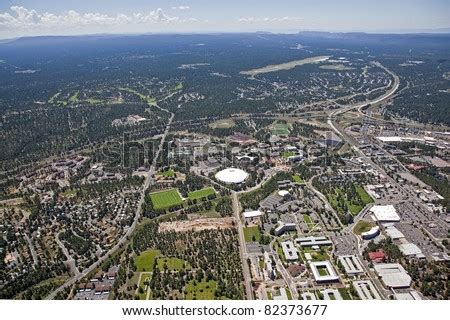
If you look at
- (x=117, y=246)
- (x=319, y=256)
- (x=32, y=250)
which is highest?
(x=319, y=256)

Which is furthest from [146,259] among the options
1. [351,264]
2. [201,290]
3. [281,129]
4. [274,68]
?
[274,68]

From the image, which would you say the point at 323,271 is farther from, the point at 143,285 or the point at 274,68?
the point at 274,68

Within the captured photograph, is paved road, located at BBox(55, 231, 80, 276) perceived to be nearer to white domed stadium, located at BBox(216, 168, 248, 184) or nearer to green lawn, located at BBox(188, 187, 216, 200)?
green lawn, located at BBox(188, 187, 216, 200)

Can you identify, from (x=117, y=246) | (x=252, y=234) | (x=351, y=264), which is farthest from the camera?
(x=252, y=234)

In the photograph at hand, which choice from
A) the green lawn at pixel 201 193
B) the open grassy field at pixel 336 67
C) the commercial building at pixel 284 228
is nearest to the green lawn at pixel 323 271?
the commercial building at pixel 284 228

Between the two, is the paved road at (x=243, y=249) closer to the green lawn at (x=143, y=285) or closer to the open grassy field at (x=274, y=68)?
the green lawn at (x=143, y=285)
